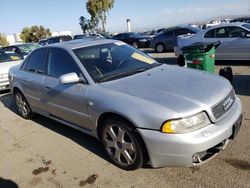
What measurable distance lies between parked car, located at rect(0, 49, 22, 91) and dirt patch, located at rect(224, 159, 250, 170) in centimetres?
733

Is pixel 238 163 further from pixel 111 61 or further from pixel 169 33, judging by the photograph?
pixel 169 33

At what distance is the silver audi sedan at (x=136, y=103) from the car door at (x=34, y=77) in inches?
1.3

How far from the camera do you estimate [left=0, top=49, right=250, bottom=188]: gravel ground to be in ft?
10.8

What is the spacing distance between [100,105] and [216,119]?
1.38m

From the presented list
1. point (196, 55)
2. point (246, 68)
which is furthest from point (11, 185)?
point (246, 68)

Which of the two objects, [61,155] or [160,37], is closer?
[61,155]

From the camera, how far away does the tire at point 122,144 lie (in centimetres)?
328

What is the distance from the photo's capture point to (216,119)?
3.13 metres

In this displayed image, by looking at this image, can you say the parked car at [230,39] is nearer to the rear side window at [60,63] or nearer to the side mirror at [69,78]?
the rear side window at [60,63]

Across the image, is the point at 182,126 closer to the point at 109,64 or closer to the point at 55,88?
the point at 109,64

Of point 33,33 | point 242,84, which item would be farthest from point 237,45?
point 33,33

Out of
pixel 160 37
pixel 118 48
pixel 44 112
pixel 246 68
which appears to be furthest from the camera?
pixel 160 37

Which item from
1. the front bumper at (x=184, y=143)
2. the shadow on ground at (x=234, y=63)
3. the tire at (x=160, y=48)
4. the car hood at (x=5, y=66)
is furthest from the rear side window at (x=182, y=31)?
the front bumper at (x=184, y=143)

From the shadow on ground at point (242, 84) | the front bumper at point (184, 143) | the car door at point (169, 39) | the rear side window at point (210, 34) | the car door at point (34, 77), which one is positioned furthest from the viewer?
the car door at point (169, 39)
